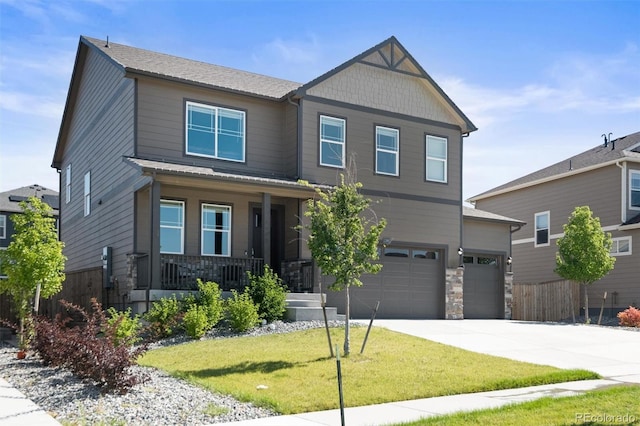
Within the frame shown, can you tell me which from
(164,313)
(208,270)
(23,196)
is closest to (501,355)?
(164,313)

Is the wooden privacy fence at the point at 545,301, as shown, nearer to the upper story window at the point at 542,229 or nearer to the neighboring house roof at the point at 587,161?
the upper story window at the point at 542,229

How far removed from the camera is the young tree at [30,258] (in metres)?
13.7

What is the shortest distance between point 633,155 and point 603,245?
4.62 meters

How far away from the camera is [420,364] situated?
1125cm

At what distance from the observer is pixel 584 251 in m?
21.3

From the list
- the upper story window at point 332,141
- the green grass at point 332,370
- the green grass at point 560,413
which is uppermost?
the upper story window at point 332,141

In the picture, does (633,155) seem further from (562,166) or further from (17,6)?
(17,6)

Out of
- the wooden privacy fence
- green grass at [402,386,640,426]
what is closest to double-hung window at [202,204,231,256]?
green grass at [402,386,640,426]

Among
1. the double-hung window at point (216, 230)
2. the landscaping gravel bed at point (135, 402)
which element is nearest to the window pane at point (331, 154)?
the double-hung window at point (216, 230)

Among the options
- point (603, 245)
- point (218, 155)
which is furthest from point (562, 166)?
point (218, 155)

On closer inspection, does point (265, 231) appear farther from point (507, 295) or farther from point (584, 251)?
point (584, 251)

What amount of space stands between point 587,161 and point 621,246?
13.0ft

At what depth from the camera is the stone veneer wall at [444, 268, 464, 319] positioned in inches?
830

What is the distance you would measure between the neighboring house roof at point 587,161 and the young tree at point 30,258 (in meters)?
20.1
